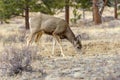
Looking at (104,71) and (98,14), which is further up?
(104,71)

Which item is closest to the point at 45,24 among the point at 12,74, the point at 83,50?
the point at 83,50

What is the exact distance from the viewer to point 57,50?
15.1 m

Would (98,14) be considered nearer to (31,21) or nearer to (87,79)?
(31,21)

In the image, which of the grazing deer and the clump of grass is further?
the grazing deer

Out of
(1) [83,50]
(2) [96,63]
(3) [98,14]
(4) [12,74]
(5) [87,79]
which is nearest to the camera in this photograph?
Result: (5) [87,79]

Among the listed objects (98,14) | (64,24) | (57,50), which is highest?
(64,24)

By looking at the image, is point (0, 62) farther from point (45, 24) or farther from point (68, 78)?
point (45, 24)

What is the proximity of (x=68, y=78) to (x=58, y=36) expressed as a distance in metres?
5.77

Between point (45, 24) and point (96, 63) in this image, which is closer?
point (96, 63)

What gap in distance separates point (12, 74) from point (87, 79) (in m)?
1.85

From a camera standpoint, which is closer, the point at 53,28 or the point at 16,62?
the point at 16,62

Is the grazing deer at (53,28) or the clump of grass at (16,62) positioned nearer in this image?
the clump of grass at (16,62)

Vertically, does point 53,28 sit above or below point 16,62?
below

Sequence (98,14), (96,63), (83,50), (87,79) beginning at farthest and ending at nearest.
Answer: (98,14), (83,50), (96,63), (87,79)
